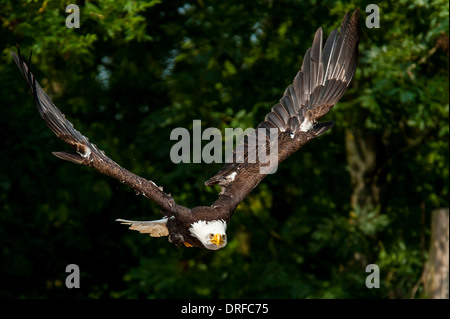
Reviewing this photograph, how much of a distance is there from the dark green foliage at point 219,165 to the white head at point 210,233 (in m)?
4.56

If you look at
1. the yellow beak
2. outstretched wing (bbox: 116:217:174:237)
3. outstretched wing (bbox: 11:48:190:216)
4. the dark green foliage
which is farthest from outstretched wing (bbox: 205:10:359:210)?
the dark green foliage

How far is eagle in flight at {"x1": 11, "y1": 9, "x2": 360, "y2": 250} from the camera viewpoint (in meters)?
7.60

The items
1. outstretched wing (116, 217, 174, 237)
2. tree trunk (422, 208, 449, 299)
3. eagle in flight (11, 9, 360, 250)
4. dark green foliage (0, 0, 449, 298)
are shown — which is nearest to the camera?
eagle in flight (11, 9, 360, 250)

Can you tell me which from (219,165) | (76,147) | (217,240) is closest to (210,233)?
(217,240)

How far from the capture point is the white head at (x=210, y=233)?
25.1 feet

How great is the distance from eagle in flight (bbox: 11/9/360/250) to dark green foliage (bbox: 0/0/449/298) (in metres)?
2.49

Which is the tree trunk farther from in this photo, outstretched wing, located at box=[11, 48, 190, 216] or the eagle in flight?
outstretched wing, located at box=[11, 48, 190, 216]

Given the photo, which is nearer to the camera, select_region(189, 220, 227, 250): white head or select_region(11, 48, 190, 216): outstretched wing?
select_region(11, 48, 190, 216): outstretched wing

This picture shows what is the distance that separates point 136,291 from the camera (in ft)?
45.9

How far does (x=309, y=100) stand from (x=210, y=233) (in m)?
2.26

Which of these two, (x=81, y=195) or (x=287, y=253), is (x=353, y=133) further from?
(x=81, y=195)

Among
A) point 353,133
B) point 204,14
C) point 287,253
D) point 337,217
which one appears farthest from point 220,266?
point 204,14

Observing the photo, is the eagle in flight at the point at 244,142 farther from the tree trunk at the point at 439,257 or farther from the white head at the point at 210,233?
the tree trunk at the point at 439,257

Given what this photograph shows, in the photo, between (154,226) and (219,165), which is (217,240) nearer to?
(154,226)
